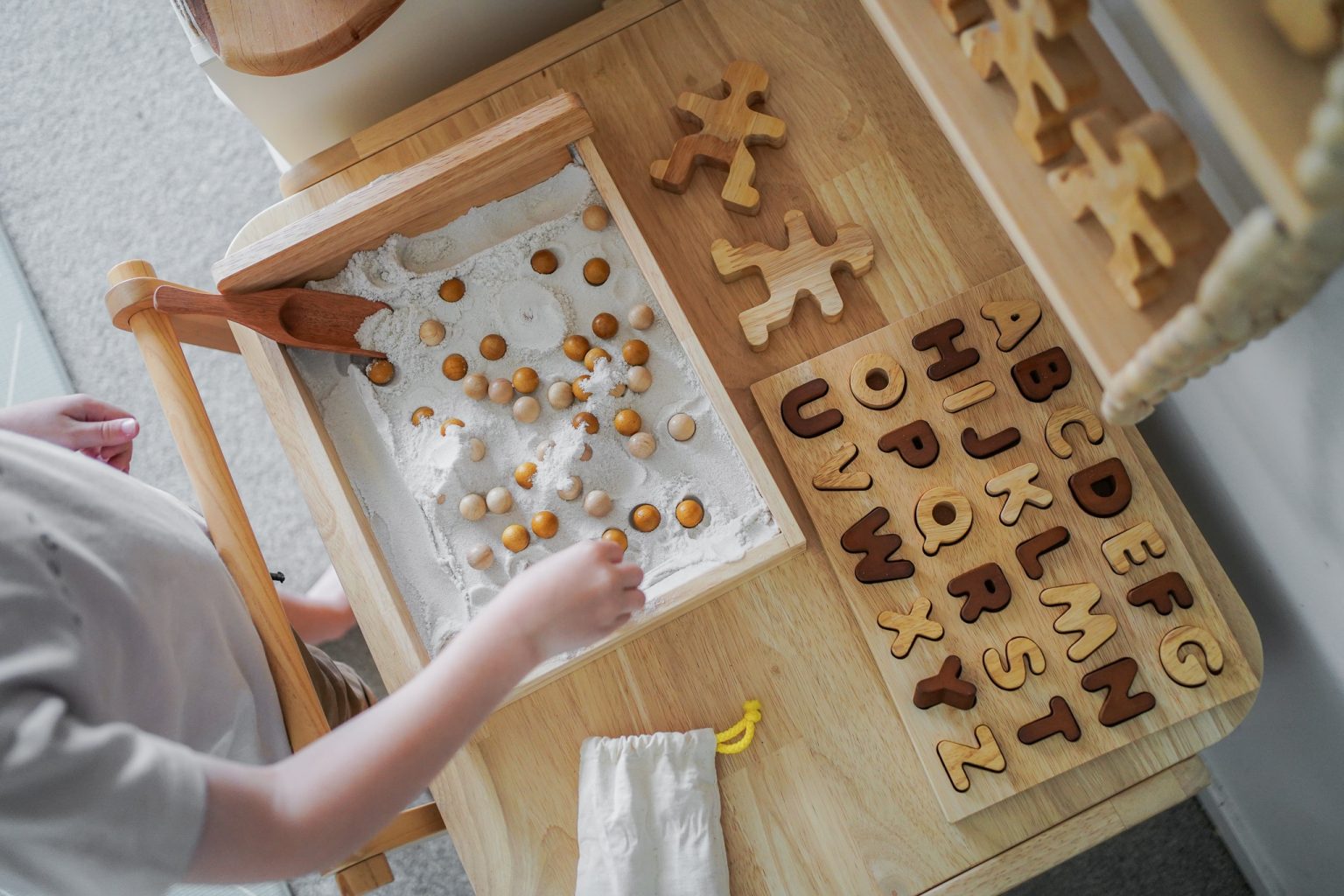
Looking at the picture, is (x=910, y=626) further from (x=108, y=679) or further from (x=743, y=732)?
(x=108, y=679)

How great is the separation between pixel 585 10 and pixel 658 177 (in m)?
0.26

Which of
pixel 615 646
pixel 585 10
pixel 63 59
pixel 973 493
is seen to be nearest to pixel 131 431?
pixel 615 646

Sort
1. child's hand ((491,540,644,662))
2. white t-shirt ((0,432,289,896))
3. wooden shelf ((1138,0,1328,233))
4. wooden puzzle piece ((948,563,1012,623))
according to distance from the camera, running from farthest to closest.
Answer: wooden puzzle piece ((948,563,1012,623)) < child's hand ((491,540,644,662)) < white t-shirt ((0,432,289,896)) < wooden shelf ((1138,0,1328,233))

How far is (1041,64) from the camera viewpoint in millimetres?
477

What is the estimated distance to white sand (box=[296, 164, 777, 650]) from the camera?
784mm

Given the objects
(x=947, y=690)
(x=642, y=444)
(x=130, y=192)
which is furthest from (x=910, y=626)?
(x=130, y=192)

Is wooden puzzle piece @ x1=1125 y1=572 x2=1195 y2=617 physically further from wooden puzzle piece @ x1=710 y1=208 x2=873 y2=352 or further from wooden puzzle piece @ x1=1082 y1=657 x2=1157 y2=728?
wooden puzzle piece @ x1=710 y1=208 x2=873 y2=352

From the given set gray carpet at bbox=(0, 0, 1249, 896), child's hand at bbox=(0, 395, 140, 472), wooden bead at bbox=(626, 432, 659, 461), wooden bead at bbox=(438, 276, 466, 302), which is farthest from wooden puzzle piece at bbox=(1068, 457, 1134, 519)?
gray carpet at bbox=(0, 0, 1249, 896)

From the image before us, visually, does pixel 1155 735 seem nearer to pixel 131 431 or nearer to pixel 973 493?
pixel 973 493

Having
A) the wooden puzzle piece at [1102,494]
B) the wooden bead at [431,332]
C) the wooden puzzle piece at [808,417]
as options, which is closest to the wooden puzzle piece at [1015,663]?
the wooden puzzle piece at [1102,494]

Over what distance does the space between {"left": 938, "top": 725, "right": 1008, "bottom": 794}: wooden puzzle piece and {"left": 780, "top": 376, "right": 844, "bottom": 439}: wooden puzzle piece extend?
0.27 m

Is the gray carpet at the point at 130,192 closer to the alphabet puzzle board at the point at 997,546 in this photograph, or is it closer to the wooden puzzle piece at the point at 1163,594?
the alphabet puzzle board at the point at 997,546

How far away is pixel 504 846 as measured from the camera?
0.76m

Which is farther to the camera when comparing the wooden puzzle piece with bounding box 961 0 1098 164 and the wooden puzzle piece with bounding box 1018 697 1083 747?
the wooden puzzle piece with bounding box 1018 697 1083 747
